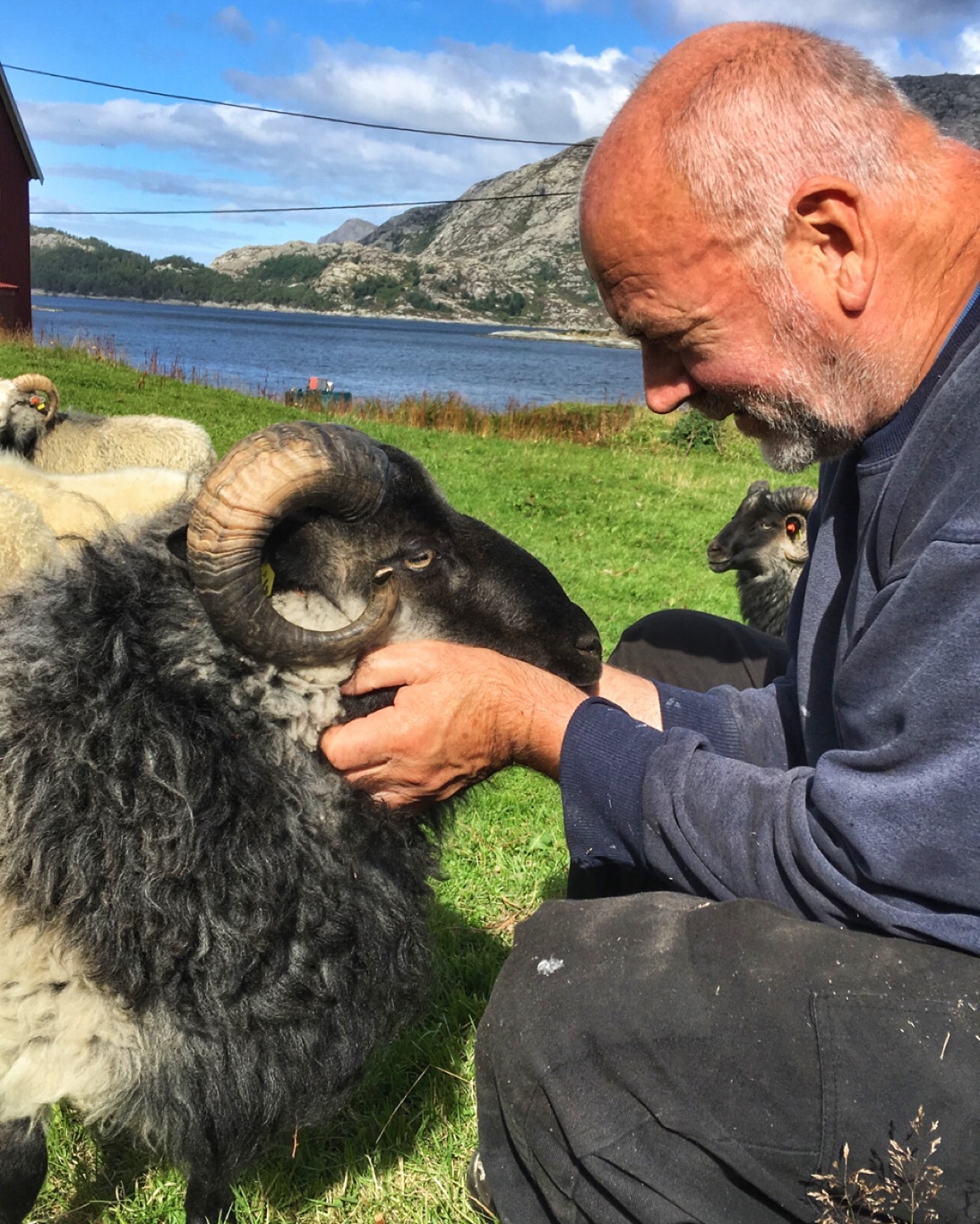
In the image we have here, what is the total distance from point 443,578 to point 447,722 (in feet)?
1.76

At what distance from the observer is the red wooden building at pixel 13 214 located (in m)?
29.9

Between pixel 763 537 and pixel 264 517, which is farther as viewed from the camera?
pixel 763 537

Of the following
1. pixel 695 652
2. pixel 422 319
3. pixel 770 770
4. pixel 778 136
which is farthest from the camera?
pixel 422 319

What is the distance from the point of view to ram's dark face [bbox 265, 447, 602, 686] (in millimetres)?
2666

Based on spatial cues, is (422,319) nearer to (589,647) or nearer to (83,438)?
(83,438)

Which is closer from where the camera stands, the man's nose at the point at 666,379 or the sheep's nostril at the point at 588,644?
the man's nose at the point at 666,379

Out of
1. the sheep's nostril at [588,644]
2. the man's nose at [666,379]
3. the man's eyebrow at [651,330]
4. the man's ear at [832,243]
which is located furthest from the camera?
the sheep's nostril at [588,644]

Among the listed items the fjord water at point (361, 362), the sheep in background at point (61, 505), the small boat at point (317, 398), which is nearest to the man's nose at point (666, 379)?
the sheep in background at point (61, 505)

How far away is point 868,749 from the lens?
192 centimetres

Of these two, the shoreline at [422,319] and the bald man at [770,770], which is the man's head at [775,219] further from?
the shoreline at [422,319]

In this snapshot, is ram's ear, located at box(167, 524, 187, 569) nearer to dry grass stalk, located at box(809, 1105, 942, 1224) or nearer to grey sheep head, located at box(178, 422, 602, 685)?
grey sheep head, located at box(178, 422, 602, 685)

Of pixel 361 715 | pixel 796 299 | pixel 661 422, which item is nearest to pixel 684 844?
pixel 361 715

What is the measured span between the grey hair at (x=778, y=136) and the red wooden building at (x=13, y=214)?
31162 mm

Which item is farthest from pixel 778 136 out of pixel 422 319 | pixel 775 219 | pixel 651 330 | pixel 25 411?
pixel 422 319
